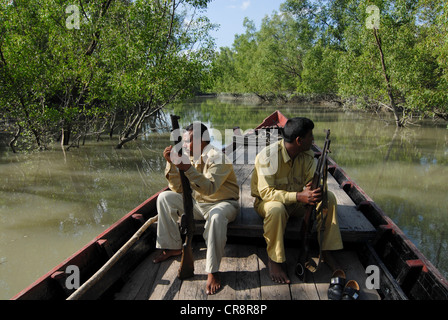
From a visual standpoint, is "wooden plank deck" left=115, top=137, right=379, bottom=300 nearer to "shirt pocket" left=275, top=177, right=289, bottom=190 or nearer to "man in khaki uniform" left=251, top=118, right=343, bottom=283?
"man in khaki uniform" left=251, top=118, right=343, bottom=283

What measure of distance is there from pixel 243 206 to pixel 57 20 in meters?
9.10

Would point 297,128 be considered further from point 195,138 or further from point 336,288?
point 336,288

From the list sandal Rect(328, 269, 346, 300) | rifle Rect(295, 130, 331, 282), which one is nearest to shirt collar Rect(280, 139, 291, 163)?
rifle Rect(295, 130, 331, 282)

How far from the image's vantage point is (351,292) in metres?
2.15

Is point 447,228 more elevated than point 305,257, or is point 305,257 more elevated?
point 305,257

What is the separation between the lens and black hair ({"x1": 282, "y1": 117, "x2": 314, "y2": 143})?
255 cm

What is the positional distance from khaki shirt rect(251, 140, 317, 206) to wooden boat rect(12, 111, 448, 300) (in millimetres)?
324

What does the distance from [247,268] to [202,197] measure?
2.42 ft

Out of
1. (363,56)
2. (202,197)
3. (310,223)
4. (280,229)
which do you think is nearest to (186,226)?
(202,197)

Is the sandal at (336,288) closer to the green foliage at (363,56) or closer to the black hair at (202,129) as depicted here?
the black hair at (202,129)

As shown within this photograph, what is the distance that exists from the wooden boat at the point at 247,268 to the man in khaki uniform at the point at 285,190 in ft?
0.65

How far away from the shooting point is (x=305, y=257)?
93.0 inches
